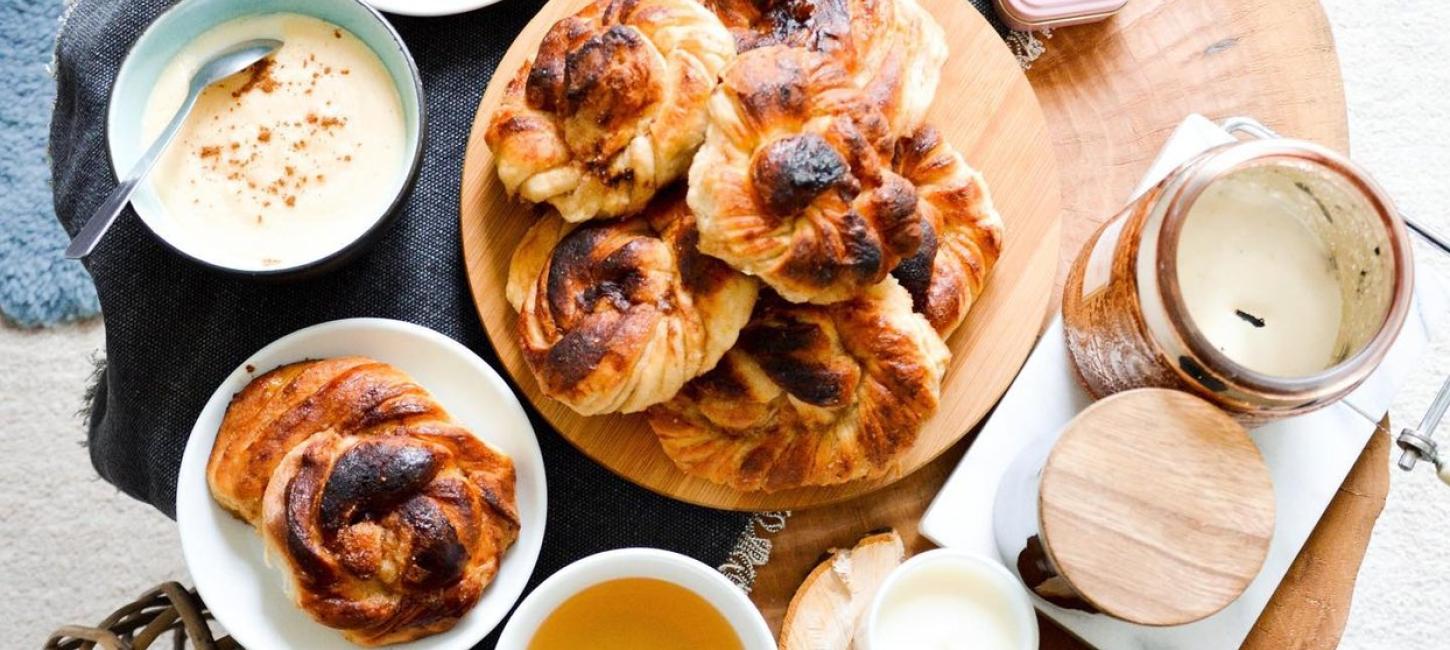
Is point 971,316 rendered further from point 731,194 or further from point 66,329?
point 66,329

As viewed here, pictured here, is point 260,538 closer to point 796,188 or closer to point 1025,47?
point 796,188

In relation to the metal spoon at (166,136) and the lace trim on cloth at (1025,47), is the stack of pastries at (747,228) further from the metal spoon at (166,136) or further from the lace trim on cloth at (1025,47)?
the metal spoon at (166,136)

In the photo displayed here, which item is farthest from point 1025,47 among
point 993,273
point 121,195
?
point 121,195

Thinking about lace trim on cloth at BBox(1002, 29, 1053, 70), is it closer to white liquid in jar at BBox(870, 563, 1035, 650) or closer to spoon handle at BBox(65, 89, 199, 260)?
white liquid in jar at BBox(870, 563, 1035, 650)

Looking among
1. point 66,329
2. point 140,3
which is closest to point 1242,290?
point 140,3

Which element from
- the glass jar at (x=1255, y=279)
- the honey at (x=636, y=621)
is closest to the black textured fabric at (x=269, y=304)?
the honey at (x=636, y=621)

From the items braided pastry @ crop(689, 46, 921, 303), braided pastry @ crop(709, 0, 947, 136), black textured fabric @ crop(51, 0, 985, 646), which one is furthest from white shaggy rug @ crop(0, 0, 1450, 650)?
braided pastry @ crop(689, 46, 921, 303)
